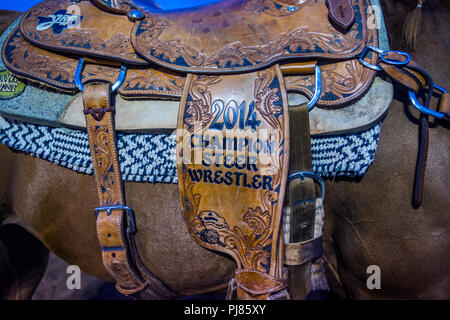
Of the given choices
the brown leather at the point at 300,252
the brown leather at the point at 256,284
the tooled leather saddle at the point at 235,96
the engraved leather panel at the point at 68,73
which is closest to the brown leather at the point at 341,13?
the tooled leather saddle at the point at 235,96

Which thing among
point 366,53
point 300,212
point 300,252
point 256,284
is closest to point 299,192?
point 300,212

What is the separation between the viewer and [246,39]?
0.80 m

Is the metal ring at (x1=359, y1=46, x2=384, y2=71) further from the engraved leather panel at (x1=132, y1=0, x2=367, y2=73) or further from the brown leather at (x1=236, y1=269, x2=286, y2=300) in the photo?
the brown leather at (x1=236, y1=269, x2=286, y2=300)

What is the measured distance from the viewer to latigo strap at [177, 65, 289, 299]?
72 centimetres

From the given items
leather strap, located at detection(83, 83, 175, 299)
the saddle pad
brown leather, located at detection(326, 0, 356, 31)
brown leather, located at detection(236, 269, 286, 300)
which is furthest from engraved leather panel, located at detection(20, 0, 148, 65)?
brown leather, located at detection(236, 269, 286, 300)

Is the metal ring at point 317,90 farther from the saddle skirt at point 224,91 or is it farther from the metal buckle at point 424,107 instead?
the metal buckle at point 424,107

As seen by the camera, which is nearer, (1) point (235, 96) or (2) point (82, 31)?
(1) point (235, 96)

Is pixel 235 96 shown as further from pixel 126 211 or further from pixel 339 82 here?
pixel 126 211

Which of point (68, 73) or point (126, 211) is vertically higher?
point (68, 73)

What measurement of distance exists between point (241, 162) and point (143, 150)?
0.29 meters

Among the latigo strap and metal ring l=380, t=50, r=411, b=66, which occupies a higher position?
metal ring l=380, t=50, r=411, b=66

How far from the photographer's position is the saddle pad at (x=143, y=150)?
2.47 ft

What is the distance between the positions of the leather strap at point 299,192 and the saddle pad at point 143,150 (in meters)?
0.05

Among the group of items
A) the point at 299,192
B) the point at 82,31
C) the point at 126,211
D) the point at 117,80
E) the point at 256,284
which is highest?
the point at 82,31
